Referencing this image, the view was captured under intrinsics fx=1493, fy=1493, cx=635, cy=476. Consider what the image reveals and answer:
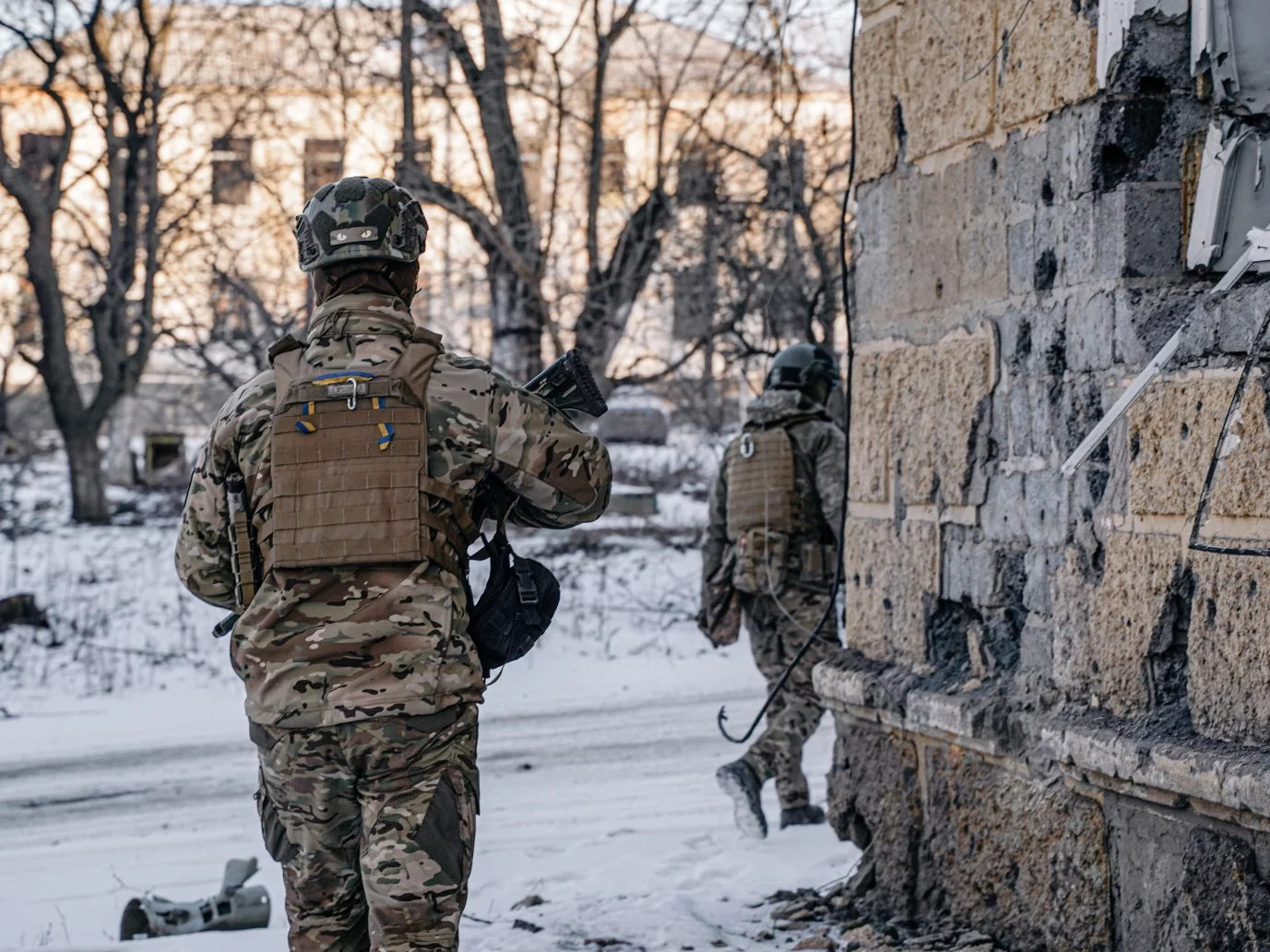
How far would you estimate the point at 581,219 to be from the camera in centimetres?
1385

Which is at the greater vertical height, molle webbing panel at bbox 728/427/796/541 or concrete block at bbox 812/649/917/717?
molle webbing panel at bbox 728/427/796/541

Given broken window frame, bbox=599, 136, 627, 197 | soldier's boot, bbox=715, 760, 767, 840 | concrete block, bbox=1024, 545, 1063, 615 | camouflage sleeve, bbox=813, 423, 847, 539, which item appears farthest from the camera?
broken window frame, bbox=599, 136, 627, 197

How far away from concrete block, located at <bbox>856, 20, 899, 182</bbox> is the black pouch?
1.89 m

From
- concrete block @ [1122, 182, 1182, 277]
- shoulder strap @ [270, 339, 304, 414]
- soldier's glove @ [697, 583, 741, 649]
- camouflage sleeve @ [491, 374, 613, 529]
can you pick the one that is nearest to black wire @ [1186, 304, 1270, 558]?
concrete block @ [1122, 182, 1182, 277]

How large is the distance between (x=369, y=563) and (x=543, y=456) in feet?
1.40

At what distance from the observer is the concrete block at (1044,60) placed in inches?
138

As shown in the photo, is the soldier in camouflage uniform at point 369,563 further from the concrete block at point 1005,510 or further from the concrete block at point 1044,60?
the concrete block at point 1044,60

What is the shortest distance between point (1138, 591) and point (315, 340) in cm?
186

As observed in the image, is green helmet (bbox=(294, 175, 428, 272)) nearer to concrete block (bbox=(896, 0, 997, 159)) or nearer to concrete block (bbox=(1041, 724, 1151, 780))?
concrete block (bbox=(896, 0, 997, 159))

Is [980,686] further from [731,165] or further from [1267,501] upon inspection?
[731,165]

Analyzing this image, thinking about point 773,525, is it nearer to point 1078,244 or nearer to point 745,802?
point 745,802

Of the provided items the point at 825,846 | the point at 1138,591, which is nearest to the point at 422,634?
the point at 1138,591

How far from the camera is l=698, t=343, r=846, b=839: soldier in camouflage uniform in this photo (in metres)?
5.89

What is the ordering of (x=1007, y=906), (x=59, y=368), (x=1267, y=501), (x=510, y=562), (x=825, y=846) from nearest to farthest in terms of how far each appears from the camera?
1. (x=1267, y=501)
2. (x=510, y=562)
3. (x=1007, y=906)
4. (x=825, y=846)
5. (x=59, y=368)
